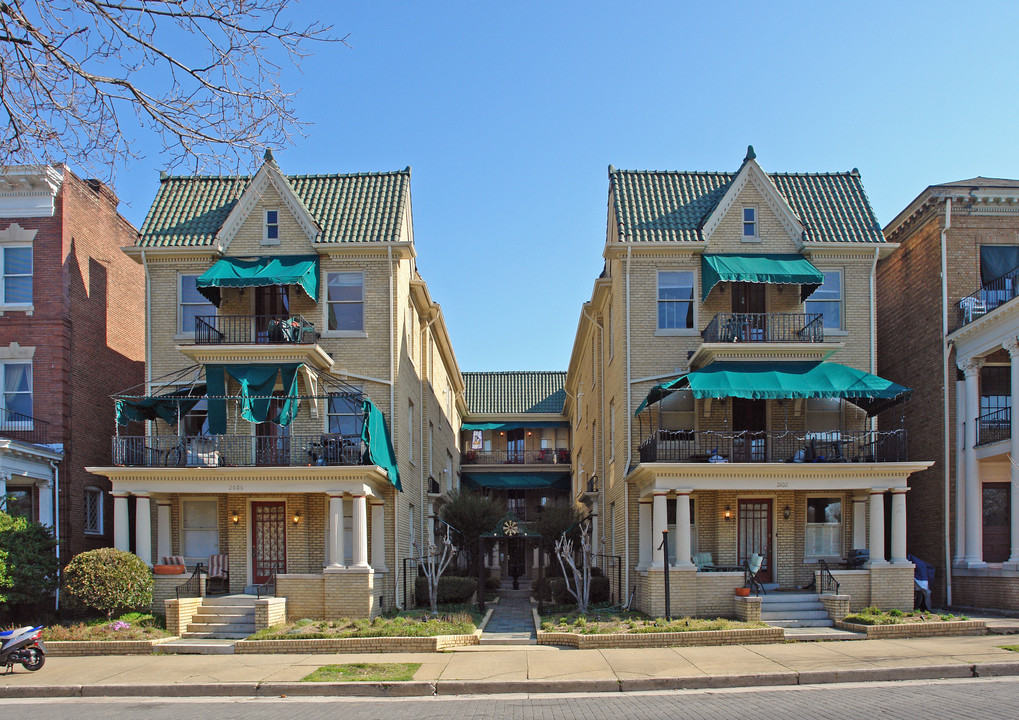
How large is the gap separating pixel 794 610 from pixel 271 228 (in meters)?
16.7

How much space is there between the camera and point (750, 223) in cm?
2509

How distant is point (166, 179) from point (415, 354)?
914cm

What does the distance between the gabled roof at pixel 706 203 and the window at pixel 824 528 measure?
7.11 m

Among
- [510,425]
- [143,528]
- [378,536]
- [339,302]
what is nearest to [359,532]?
[378,536]

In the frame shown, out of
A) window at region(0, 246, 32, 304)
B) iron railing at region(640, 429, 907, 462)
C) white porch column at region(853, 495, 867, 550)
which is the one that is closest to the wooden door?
white porch column at region(853, 495, 867, 550)

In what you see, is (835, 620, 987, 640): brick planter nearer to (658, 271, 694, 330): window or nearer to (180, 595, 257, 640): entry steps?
(658, 271, 694, 330): window

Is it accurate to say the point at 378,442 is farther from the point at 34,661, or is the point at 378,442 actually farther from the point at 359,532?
the point at 34,661

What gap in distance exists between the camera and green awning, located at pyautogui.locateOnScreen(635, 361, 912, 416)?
22.0 metres

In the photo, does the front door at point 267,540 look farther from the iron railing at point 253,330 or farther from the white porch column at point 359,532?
the iron railing at point 253,330

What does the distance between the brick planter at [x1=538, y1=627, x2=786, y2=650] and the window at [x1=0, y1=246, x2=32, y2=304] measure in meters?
17.9

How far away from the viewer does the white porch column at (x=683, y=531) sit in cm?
2158

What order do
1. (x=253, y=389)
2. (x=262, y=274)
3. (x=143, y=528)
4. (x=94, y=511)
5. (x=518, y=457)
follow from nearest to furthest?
(x=143, y=528) → (x=253, y=389) → (x=262, y=274) → (x=94, y=511) → (x=518, y=457)

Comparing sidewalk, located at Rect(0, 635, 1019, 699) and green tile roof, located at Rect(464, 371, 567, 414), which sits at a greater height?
green tile roof, located at Rect(464, 371, 567, 414)

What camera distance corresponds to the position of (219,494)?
960 inches
